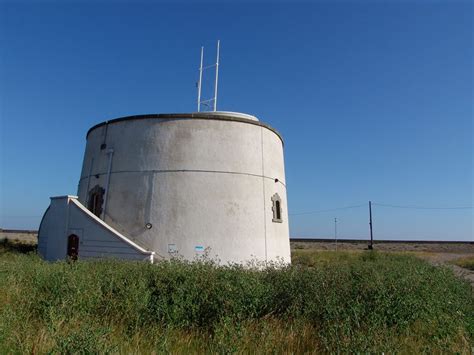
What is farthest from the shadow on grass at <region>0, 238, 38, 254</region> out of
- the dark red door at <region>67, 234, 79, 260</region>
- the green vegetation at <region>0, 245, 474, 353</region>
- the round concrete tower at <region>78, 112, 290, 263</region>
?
the green vegetation at <region>0, 245, 474, 353</region>

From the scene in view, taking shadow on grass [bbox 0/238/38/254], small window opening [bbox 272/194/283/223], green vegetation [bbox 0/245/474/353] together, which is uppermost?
small window opening [bbox 272/194/283/223]

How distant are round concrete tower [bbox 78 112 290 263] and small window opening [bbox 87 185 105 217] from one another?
0.15 ft

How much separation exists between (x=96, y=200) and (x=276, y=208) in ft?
26.4

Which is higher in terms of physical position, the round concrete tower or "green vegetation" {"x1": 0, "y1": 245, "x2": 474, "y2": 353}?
the round concrete tower

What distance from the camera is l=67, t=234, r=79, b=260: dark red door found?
14.7m

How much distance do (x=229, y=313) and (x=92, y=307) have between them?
2.35 meters

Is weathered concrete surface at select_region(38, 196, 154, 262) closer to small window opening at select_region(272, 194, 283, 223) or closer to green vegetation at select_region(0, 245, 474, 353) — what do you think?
green vegetation at select_region(0, 245, 474, 353)

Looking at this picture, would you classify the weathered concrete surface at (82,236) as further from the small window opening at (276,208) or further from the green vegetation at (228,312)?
the small window opening at (276,208)

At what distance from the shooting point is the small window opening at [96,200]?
16312mm

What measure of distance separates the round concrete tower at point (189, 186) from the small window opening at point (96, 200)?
1.7 inches

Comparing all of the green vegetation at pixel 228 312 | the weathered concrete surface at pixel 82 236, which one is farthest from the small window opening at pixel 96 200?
the green vegetation at pixel 228 312

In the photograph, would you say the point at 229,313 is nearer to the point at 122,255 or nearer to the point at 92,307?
the point at 92,307

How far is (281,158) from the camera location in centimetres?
1920

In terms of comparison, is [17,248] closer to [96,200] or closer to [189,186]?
[96,200]
